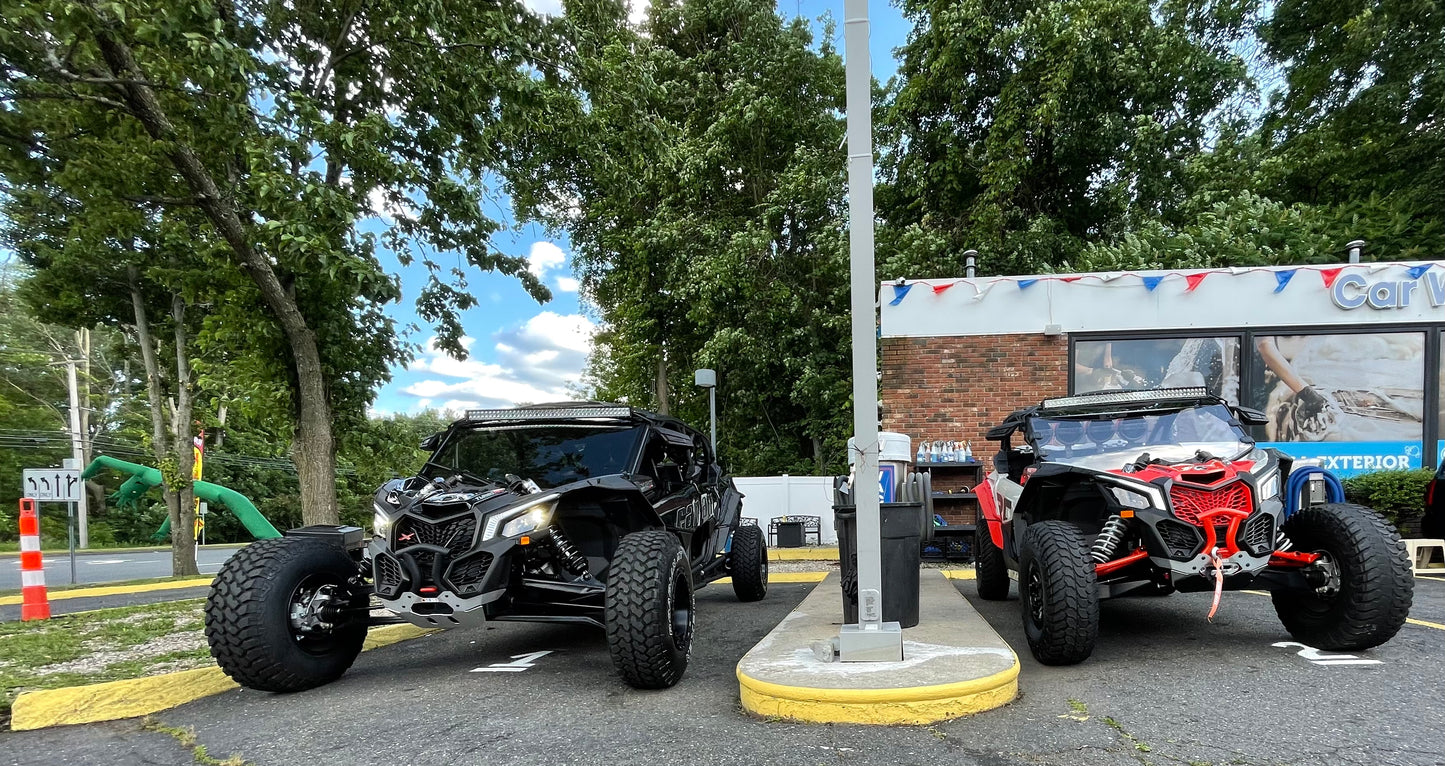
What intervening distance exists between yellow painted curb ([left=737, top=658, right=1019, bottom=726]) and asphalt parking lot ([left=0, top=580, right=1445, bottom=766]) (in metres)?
0.07

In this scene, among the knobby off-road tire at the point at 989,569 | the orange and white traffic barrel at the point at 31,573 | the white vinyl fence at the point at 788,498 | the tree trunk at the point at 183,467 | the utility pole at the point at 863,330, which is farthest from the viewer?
the tree trunk at the point at 183,467

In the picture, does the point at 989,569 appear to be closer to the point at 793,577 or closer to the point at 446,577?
the point at 793,577

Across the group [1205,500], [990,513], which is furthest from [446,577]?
[990,513]

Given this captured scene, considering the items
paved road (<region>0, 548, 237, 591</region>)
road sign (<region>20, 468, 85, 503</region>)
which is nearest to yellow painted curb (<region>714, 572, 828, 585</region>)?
road sign (<region>20, 468, 85, 503</region>)

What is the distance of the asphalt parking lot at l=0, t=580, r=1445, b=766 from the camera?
9.95 feet

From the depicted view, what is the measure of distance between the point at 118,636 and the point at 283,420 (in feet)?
15.1

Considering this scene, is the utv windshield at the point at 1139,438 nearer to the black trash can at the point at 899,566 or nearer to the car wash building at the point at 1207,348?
the black trash can at the point at 899,566

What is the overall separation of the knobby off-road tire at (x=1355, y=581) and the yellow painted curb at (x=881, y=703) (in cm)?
228

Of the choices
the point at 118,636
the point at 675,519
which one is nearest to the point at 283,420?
the point at 118,636

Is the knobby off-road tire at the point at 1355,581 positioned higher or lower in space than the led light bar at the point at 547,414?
lower

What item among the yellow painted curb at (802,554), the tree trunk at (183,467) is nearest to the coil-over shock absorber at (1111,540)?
the yellow painted curb at (802,554)

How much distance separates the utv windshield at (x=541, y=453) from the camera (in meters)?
5.07

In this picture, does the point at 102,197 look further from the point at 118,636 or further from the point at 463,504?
the point at 463,504

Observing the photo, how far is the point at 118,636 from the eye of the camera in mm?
5840
